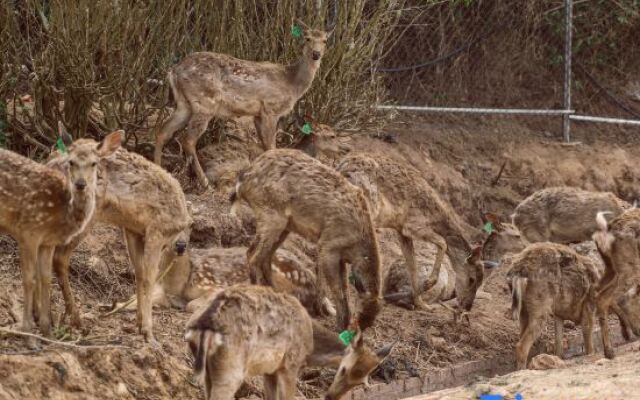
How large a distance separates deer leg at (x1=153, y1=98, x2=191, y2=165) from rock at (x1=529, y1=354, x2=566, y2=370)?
401 cm

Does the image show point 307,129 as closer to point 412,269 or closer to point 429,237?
point 429,237

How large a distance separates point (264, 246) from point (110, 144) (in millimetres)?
2045

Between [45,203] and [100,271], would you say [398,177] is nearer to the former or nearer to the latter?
[100,271]

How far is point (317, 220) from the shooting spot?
36.6ft

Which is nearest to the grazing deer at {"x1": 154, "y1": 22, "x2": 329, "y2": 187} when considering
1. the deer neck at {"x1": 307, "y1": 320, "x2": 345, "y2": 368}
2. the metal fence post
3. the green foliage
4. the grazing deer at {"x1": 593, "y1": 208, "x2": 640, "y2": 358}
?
the green foliage

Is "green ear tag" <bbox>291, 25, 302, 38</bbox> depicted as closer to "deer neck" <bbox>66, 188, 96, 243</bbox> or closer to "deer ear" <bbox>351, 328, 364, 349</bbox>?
"deer neck" <bbox>66, 188, 96, 243</bbox>

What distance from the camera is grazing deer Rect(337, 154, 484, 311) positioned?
41.9 ft

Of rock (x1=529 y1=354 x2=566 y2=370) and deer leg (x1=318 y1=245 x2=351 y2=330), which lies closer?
deer leg (x1=318 y1=245 x2=351 y2=330)

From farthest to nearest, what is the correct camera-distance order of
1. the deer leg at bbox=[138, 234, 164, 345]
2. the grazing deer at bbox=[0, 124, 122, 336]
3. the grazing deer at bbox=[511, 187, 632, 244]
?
the grazing deer at bbox=[511, 187, 632, 244], the deer leg at bbox=[138, 234, 164, 345], the grazing deer at bbox=[0, 124, 122, 336]

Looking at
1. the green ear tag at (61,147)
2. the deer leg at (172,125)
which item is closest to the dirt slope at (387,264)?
the deer leg at (172,125)

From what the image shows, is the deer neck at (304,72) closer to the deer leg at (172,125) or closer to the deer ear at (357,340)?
the deer leg at (172,125)

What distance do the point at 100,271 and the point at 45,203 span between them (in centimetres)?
229

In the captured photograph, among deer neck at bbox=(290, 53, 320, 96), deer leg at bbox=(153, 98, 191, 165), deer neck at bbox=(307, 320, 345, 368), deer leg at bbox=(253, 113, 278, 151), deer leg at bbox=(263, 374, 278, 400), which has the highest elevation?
deer neck at bbox=(290, 53, 320, 96)

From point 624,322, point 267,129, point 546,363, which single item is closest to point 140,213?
point 546,363
